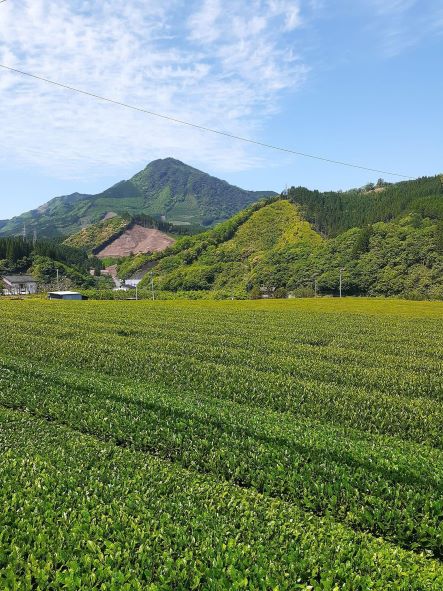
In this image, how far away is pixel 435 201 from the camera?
156m

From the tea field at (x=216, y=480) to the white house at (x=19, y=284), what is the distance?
146 meters

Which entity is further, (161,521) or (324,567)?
(161,521)

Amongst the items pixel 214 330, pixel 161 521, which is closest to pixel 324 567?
pixel 161 521

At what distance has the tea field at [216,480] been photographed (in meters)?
6.90

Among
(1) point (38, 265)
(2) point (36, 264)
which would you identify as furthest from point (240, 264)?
(2) point (36, 264)

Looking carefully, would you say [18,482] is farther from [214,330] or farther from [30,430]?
[214,330]

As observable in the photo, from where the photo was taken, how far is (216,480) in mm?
10562

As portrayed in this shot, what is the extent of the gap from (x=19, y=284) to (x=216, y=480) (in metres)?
165

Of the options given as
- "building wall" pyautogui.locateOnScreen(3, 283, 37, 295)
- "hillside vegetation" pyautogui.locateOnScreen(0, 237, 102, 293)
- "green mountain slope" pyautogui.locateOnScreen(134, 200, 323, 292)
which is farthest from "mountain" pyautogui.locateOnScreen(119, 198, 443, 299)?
"building wall" pyautogui.locateOnScreen(3, 283, 37, 295)

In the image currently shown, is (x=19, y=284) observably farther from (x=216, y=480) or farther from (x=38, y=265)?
(x=216, y=480)

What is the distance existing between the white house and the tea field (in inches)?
5758

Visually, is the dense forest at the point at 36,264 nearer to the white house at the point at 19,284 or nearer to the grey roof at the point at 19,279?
the grey roof at the point at 19,279

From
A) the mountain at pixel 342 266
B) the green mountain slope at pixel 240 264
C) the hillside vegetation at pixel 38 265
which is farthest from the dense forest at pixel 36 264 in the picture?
the green mountain slope at pixel 240 264

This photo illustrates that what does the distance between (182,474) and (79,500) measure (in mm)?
2576
